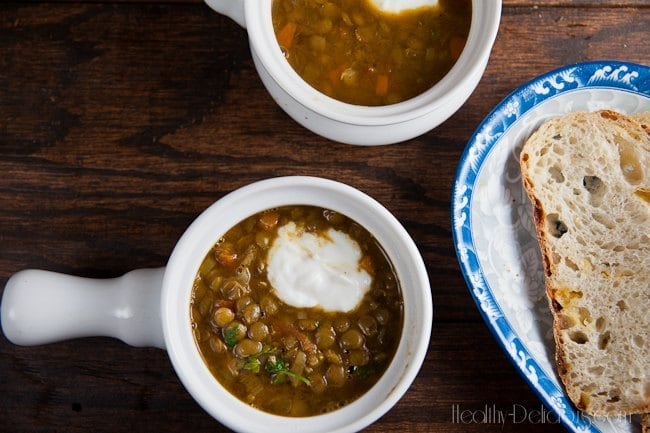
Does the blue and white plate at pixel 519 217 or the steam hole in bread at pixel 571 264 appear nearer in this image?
the blue and white plate at pixel 519 217

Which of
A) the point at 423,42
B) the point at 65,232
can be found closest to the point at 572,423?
the point at 423,42

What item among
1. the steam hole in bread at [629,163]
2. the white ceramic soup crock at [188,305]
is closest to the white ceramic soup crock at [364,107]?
the white ceramic soup crock at [188,305]

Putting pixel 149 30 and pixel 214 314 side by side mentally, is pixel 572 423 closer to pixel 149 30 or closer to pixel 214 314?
pixel 214 314

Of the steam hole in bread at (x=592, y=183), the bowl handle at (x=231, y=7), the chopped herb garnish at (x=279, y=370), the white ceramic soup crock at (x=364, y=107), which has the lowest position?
the chopped herb garnish at (x=279, y=370)

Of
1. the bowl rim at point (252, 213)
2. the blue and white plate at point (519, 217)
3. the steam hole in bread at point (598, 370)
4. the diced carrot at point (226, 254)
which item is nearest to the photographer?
the bowl rim at point (252, 213)

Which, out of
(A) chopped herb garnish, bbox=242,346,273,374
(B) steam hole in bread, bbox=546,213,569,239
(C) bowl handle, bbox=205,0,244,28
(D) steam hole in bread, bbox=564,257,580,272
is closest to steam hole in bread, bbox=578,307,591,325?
(D) steam hole in bread, bbox=564,257,580,272

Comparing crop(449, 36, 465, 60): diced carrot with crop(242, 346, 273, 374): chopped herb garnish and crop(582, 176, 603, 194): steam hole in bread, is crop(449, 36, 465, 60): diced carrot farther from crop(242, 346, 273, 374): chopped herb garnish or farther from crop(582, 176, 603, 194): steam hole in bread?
crop(242, 346, 273, 374): chopped herb garnish

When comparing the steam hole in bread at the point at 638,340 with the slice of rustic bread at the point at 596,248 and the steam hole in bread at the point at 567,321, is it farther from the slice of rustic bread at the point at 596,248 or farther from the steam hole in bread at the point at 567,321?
the steam hole in bread at the point at 567,321
